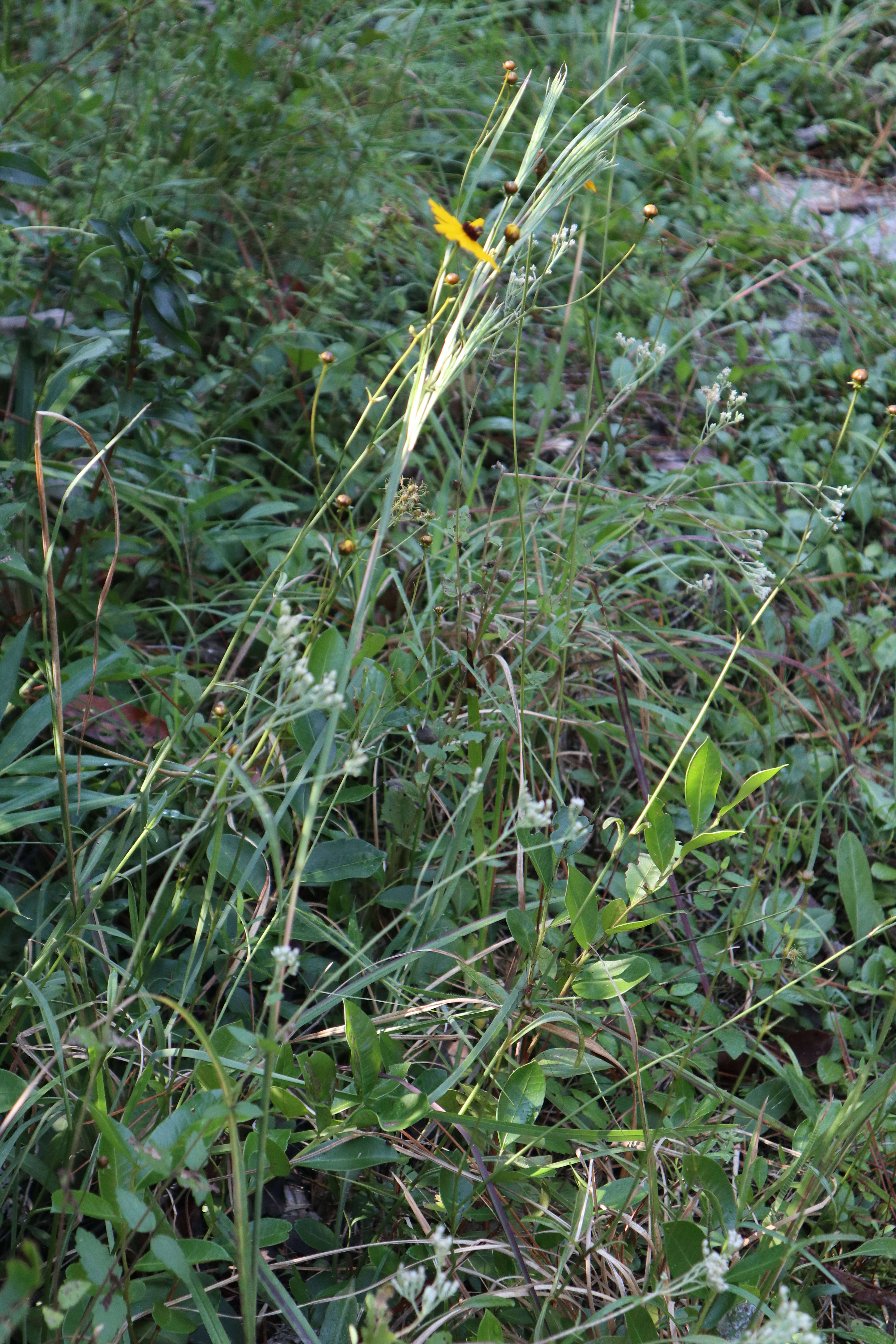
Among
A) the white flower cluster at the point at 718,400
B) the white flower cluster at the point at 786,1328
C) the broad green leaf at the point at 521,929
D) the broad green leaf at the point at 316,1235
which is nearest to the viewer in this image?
the white flower cluster at the point at 786,1328

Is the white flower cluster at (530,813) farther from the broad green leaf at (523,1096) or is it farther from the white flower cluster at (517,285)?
the white flower cluster at (517,285)

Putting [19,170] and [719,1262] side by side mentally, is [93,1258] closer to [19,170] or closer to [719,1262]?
[719,1262]

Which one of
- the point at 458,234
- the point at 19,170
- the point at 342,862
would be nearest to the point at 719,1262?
the point at 342,862

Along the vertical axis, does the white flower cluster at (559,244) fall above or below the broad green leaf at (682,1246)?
above

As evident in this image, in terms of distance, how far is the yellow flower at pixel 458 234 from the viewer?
0.92 metres

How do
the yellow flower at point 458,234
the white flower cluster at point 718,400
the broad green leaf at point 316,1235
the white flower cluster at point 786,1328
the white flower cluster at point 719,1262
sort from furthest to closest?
1. the white flower cluster at point 718,400
2. the broad green leaf at point 316,1235
3. the yellow flower at point 458,234
4. the white flower cluster at point 719,1262
5. the white flower cluster at point 786,1328

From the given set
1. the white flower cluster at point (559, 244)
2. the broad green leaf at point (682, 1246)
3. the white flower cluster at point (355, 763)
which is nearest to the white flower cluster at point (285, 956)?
the white flower cluster at point (355, 763)

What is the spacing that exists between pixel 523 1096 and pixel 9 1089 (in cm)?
50

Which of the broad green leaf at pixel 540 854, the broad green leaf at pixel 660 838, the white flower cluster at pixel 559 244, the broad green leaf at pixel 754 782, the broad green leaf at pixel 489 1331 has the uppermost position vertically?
the white flower cluster at pixel 559 244

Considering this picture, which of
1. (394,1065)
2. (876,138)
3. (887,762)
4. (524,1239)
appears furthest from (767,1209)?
(876,138)

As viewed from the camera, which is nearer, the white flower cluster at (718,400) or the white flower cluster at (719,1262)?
the white flower cluster at (719,1262)

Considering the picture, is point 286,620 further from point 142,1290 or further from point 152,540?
point 152,540

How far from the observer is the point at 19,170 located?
4.98ft

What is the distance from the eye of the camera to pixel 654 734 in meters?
1.67
